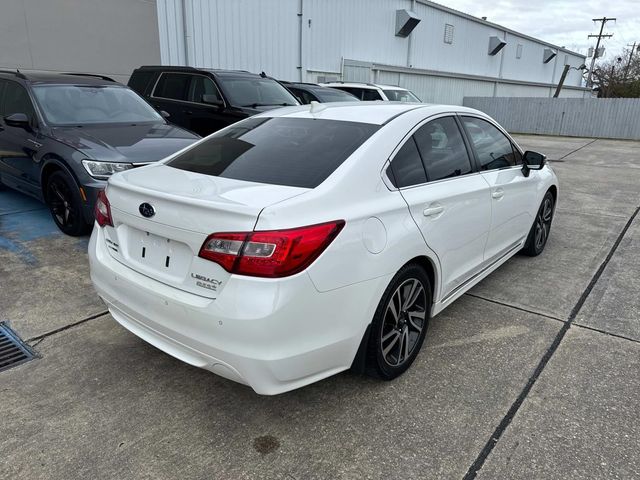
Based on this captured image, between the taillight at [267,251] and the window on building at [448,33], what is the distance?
2683cm

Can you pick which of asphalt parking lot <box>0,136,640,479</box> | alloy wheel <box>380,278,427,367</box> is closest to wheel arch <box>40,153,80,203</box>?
asphalt parking lot <box>0,136,640,479</box>

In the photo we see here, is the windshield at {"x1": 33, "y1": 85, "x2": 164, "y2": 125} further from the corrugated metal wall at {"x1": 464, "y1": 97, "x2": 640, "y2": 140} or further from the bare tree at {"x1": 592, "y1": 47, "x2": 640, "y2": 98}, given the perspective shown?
the bare tree at {"x1": 592, "y1": 47, "x2": 640, "y2": 98}

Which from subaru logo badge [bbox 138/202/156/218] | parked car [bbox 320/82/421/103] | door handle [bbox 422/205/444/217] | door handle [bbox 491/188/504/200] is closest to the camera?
subaru logo badge [bbox 138/202/156/218]

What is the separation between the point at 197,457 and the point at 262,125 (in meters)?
2.08

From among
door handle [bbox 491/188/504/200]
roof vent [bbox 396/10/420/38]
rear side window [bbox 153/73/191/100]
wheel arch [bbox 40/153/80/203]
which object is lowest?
wheel arch [bbox 40/153/80/203]

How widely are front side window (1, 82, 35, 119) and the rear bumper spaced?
419cm

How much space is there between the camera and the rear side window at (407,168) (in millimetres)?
2755

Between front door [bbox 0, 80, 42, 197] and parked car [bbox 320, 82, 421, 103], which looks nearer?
front door [bbox 0, 80, 42, 197]

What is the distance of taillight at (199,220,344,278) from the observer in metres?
2.10

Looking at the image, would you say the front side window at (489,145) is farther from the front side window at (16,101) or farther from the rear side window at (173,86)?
the rear side window at (173,86)

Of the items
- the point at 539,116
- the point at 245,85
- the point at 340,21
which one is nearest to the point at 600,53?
the point at 539,116

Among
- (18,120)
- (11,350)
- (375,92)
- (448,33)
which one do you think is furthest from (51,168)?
(448,33)

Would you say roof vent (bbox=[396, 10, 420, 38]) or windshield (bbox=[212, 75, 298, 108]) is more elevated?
roof vent (bbox=[396, 10, 420, 38])

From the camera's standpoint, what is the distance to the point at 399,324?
281 centimetres
